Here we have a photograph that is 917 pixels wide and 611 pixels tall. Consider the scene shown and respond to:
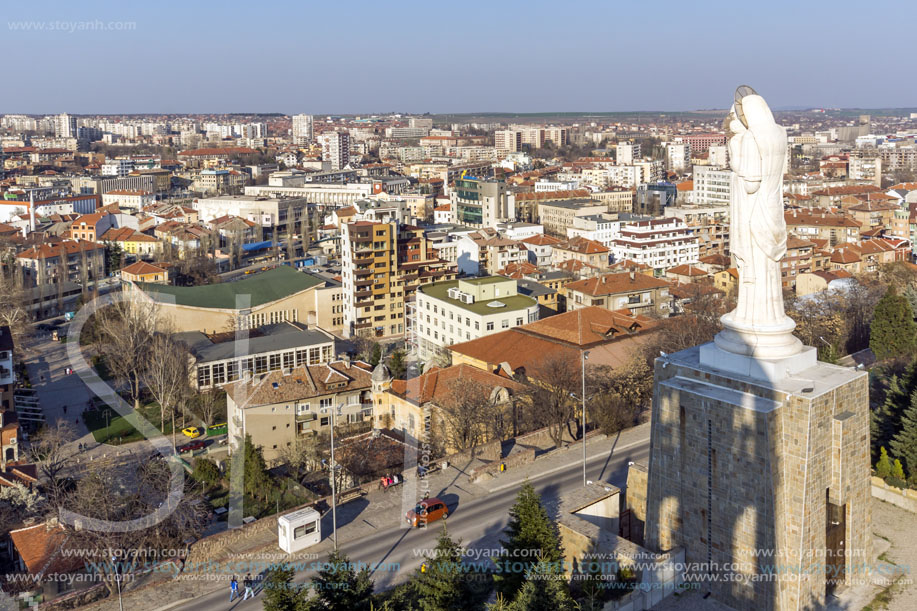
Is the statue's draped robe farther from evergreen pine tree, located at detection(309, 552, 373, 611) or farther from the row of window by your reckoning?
the row of window

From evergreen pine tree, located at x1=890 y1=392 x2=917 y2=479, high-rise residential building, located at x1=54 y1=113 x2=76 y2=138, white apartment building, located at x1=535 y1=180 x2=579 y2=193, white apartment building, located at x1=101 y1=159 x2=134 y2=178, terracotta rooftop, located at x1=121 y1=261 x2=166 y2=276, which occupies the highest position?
high-rise residential building, located at x1=54 y1=113 x2=76 y2=138

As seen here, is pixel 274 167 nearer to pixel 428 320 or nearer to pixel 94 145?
pixel 94 145

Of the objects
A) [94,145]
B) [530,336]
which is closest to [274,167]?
[94,145]

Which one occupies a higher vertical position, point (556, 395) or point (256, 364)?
point (556, 395)

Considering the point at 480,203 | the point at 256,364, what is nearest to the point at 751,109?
the point at 256,364

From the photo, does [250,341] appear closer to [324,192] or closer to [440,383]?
[440,383]

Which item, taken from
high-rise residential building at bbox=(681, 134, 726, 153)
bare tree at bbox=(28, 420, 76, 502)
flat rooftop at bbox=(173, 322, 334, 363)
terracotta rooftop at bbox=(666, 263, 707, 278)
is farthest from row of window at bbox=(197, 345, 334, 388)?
high-rise residential building at bbox=(681, 134, 726, 153)
